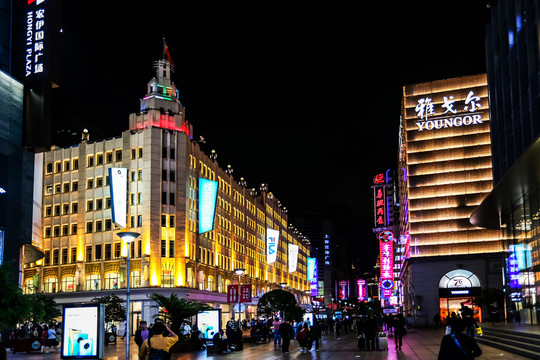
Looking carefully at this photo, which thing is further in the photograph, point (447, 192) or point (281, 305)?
point (447, 192)

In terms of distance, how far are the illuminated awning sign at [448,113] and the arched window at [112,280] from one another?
4783cm

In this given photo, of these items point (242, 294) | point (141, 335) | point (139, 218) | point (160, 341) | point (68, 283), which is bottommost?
point (141, 335)

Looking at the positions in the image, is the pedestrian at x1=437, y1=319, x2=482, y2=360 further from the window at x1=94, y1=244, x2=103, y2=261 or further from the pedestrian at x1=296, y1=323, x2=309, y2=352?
the window at x1=94, y1=244, x2=103, y2=261

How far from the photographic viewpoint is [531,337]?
26.0 m

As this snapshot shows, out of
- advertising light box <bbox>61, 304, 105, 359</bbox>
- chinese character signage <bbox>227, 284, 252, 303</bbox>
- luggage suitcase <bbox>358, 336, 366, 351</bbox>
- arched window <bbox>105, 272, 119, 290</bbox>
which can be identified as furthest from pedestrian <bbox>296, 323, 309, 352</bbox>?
arched window <bbox>105, 272, 119, 290</bbox>

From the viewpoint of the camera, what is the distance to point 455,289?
87.2 m

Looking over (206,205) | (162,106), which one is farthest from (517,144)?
(162,106)

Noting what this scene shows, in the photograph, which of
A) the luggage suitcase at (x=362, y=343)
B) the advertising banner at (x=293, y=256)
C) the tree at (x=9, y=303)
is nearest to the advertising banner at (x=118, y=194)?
the luggage suitcase at (x=362, y=343)

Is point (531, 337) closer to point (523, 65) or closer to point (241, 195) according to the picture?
point (523, 65)

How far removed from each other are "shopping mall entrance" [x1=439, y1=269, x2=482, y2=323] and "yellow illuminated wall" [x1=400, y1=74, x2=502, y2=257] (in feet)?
10.9

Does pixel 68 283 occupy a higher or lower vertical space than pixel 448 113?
lower

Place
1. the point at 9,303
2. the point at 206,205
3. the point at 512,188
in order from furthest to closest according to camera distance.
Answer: the point at 206,205 < the point at 512,188 < the point at 9,303

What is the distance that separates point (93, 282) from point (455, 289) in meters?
47.8

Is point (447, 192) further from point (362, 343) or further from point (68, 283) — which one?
point (362, 343)
